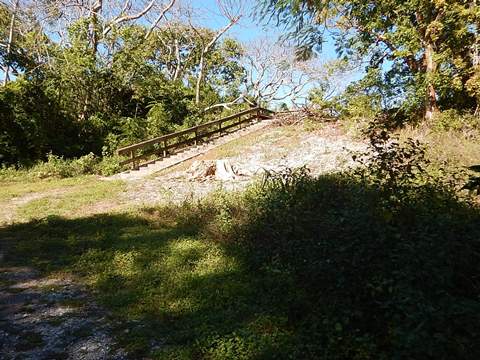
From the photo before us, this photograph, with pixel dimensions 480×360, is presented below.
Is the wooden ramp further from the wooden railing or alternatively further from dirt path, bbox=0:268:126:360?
dirt path, bbox=0:268:126:360

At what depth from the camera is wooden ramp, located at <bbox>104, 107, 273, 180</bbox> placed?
1421 cm

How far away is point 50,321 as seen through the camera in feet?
14.2

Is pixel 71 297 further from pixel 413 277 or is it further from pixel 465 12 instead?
pixel 465 12

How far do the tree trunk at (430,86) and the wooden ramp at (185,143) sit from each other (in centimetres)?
903

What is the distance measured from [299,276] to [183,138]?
1416 centimetres

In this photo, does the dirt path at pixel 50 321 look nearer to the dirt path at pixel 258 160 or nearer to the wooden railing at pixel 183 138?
the dirt path at pixel 258 160

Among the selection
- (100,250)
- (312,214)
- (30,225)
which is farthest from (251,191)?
(30,225)

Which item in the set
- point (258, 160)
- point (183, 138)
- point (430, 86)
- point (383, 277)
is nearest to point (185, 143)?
point (183, 138)

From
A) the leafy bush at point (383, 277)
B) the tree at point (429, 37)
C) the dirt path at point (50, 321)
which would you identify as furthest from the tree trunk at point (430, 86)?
the dirt path at point (50, 321)

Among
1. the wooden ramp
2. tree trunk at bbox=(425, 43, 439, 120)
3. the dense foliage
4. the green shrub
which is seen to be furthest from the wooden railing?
the green shrub

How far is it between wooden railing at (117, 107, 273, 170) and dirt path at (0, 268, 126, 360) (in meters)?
9.04

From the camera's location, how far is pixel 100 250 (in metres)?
6.43

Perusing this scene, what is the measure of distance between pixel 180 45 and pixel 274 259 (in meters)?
25.5

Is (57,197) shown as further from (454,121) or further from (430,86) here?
(454,121)
